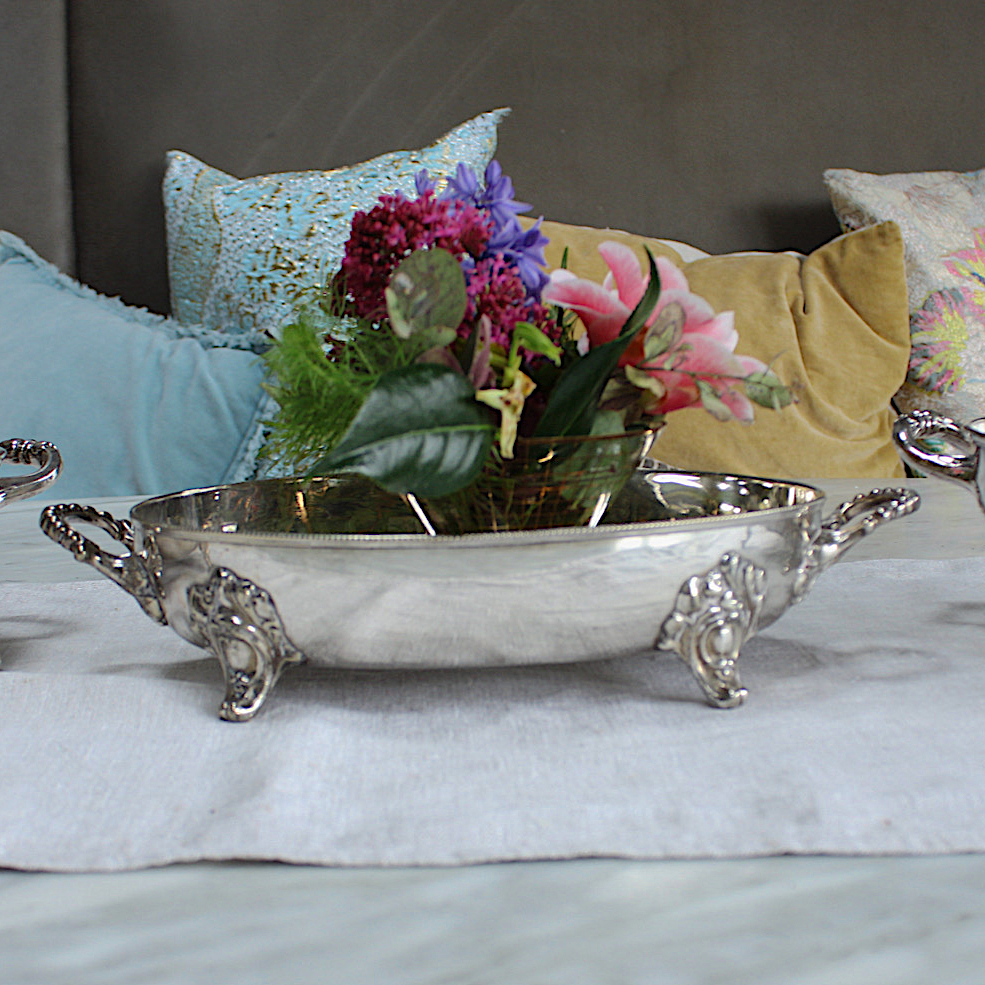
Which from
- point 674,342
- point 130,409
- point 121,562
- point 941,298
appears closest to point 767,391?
point 674,342

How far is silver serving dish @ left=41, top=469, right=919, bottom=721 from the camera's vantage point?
1.24 feet

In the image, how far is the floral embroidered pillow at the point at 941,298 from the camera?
1682mm

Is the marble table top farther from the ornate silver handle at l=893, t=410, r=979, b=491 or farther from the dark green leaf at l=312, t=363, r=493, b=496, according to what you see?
the ornate silver handle at l=893, t=410, r=979, b=491

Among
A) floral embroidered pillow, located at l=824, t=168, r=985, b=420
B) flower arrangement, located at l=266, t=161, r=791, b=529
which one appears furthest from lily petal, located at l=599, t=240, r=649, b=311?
floral embroidered pillow, located at l=824, t=168, r=985, b=420

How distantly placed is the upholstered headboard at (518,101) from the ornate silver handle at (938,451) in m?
1.59

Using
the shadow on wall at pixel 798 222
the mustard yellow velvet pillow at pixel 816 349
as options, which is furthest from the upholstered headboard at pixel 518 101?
the mustard yellow velvet pillow at pixel 816 349

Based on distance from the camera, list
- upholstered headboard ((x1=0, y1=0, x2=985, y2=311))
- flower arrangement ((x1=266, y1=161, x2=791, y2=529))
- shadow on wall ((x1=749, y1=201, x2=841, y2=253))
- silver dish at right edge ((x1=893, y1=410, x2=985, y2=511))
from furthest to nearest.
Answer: shadow on wall ((x1=749, y1=201, x2=841, y2=253)), upholstered headboard ((x1=0, y1=0, x2=985, y2=311)), silver dish at right edge ((x1=893, y1=410, x2=985, y2=511)), flower arrangement ((x1=266, y1=161, x2=791, y2=529))

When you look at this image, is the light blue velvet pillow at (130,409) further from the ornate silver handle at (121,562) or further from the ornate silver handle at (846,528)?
the ornate silver handle at (846,528)

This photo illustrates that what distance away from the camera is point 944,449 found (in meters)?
0.49

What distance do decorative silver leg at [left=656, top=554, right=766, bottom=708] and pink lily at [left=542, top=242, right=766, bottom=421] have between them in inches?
2.6

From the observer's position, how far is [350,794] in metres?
0.34

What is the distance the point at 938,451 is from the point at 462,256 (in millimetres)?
255

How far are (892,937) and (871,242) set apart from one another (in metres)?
1.55

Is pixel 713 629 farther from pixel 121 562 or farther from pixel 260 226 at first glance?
pixel 260 226
